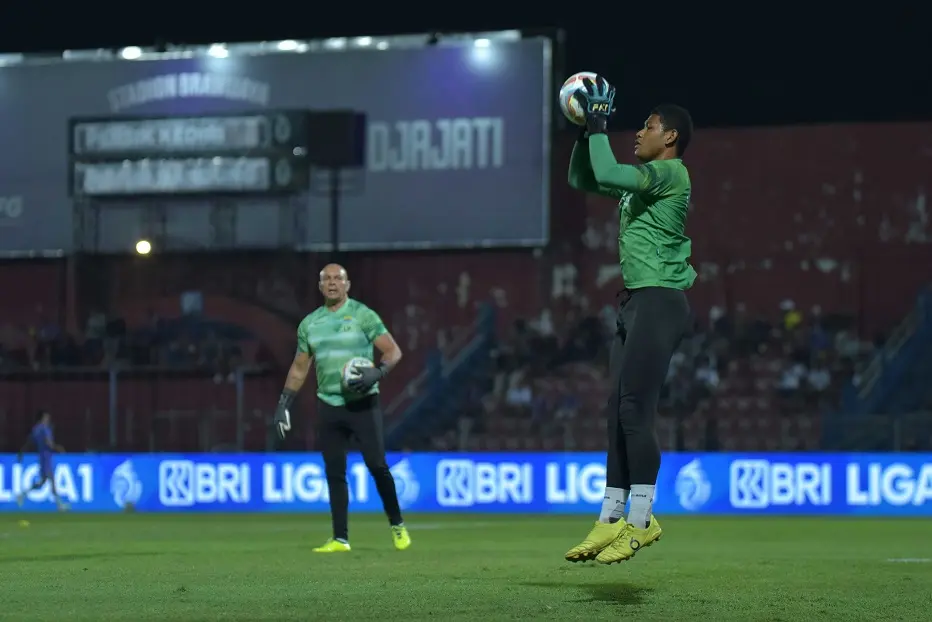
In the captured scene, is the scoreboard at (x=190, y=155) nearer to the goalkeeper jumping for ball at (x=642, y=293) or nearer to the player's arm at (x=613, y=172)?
the goalkeeper jumping for ball at (x=642, y=293)

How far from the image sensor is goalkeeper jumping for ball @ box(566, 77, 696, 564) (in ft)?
28.2

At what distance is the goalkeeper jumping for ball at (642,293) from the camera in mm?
8586

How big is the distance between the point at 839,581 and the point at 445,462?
1691 cm

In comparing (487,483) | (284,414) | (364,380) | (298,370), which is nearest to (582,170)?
(364,380)

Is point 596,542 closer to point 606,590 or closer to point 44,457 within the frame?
point 606,590

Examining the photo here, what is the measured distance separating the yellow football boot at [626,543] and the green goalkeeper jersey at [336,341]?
5.13 meters

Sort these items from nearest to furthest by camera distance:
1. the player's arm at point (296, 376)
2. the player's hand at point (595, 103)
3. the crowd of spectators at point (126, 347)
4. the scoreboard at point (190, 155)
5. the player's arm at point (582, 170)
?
the player's hand at point (595, 103) < the player's arm at point (582, 170) < the player's arm at point (296, 376) < the scoreboard at point (190, 155) < the crowd of spectators at point (126, 347)

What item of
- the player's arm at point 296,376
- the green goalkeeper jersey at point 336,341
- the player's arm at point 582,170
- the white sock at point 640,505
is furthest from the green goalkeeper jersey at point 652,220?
the player's arm at point 296,376

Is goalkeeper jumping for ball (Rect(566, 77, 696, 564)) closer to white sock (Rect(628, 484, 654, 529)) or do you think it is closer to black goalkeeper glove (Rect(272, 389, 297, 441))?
white sock (Rect(628, 484, 654, 529))

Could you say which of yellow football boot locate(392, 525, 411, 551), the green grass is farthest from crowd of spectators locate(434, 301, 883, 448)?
yellow football boot locate(392, 525, 411, 551)

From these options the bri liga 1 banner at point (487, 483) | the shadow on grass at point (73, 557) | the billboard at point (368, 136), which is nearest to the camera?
the shadow on grass at point (73, 557)

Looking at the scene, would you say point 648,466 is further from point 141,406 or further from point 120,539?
point 141,406

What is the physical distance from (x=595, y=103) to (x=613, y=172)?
44cm

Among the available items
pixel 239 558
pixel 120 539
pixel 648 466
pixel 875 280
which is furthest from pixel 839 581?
pixel 875 280
